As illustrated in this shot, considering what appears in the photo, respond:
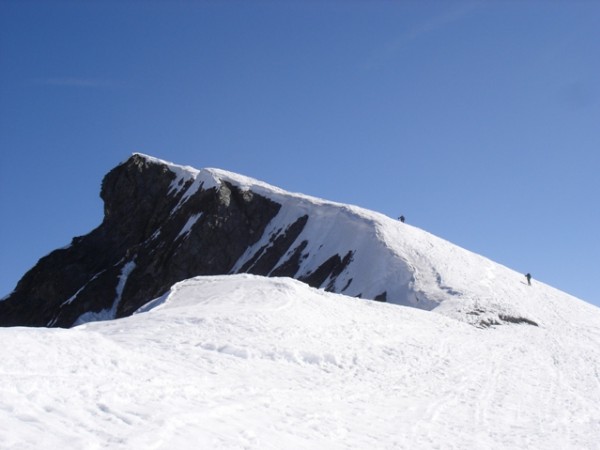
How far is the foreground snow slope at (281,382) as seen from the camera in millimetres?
10062

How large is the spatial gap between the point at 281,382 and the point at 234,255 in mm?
44322

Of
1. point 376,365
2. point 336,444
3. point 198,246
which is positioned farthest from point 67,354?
point 198,246

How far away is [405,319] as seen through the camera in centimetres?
2834

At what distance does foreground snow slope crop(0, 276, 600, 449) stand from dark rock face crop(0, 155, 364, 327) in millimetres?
21724

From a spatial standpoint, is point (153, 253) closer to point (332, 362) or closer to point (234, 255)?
point (234, 255)

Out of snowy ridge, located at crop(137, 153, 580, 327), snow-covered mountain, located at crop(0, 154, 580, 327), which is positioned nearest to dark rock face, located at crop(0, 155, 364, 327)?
snow-covered mountain, located at crop(0, 154, 580, 327)

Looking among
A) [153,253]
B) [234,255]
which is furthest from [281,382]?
[153,253]

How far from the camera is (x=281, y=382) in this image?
15.6 metres

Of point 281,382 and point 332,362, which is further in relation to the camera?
point 332,362

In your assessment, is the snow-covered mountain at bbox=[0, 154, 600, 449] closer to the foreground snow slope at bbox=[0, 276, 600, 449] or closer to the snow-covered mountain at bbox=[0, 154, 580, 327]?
the foreground snow slope at bbox=[0, 276, 600, 449]

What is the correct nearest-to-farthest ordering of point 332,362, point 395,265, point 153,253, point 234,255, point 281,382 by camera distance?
point 281,382
point 332,362
point 395,265
point 234,255
point 153,253

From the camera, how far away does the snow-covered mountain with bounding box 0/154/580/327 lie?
41.5 meters

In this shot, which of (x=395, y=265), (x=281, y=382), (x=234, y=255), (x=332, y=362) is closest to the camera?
(x=281, y=382)

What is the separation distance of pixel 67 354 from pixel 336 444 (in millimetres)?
6351
